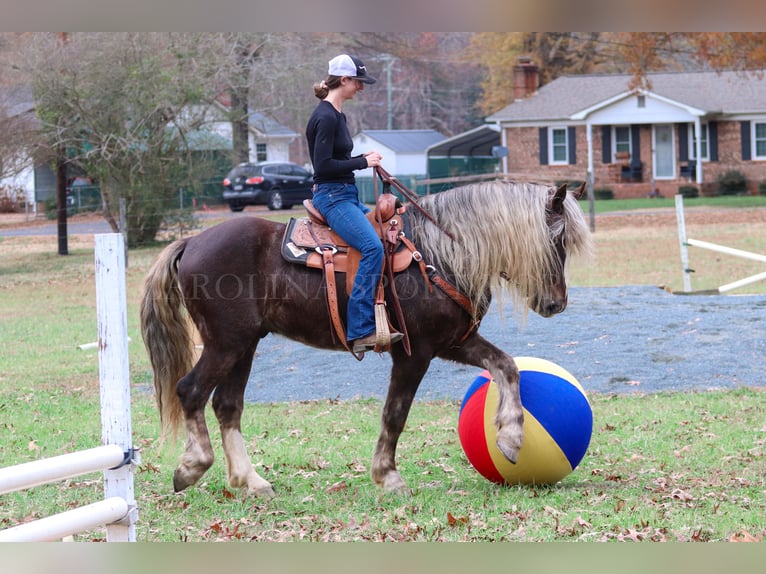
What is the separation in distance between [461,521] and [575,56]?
4838cm

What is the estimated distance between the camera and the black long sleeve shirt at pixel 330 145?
6.12 m

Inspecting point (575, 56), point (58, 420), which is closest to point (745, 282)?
point (58, 420)

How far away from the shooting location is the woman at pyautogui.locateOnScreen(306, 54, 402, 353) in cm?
616

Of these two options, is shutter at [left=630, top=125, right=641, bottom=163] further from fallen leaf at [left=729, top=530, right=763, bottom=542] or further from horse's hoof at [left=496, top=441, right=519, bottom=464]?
fallen leaf at [left=729, top=530, right=763, bottom=542]

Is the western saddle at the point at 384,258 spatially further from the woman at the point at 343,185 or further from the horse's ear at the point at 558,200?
the horse's ear at the point at 558,200

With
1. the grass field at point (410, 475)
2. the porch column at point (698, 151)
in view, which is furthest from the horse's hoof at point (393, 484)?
the porch column at point (698, 151)

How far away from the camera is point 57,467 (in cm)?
434

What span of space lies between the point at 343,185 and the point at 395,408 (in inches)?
60.0

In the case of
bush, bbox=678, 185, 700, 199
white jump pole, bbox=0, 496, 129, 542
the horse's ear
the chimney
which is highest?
the chimney

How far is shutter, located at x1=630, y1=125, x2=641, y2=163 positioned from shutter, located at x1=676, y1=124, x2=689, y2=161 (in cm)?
164

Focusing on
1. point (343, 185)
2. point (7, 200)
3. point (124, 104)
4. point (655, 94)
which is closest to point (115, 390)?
point (343, 185)

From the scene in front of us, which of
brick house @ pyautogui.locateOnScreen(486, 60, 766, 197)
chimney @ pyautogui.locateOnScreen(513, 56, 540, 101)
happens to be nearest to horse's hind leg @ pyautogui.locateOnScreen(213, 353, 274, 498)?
brick house @ pyautogui.locateOnScreen(486, 60, 766, 197)

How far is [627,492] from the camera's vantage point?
6062 millimetres

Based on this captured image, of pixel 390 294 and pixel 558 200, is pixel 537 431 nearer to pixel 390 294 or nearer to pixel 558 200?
pixel 390 294
